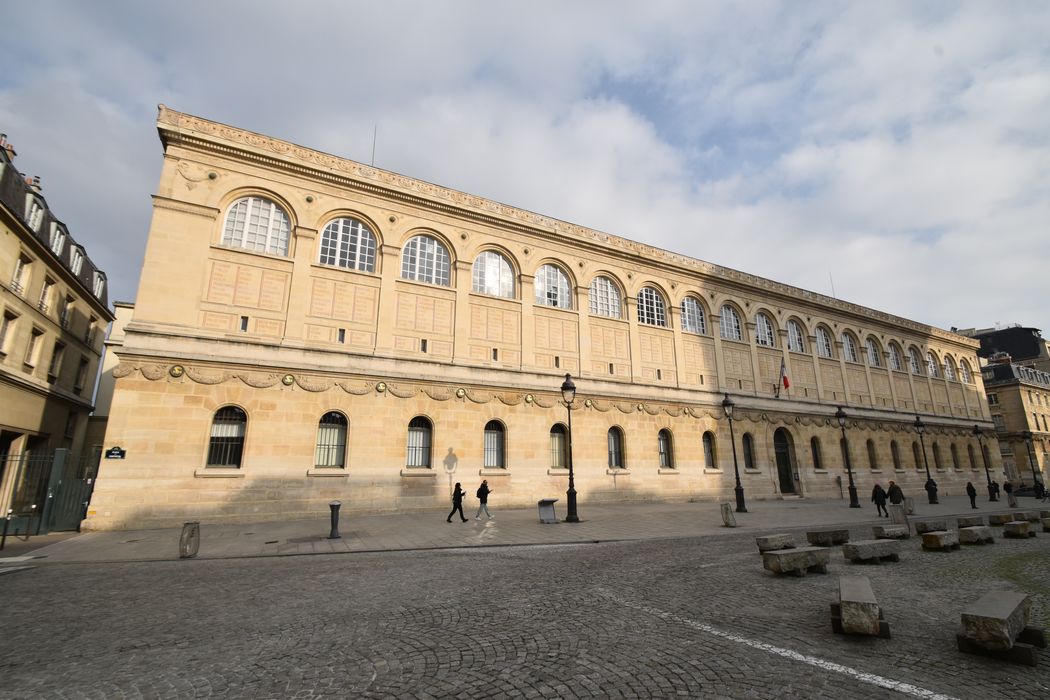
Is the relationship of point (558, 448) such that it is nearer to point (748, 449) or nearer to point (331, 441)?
point (331, 441)

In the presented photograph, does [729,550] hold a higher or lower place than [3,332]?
lower

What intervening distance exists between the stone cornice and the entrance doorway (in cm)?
1015

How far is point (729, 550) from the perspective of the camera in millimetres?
11297

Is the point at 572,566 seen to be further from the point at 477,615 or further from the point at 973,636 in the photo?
the point at 973,636

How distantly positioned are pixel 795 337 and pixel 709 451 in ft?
43.8

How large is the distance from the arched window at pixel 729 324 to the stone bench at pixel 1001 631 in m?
27.3

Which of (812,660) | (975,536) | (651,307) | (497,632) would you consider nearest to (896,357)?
(651,307)

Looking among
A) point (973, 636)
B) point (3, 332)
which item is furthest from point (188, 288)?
point (973, 636)

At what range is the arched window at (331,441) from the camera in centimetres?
1870

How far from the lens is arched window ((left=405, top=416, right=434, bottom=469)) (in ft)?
66.5

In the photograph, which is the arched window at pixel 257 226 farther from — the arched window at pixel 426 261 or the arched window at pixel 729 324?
the arched window at pixel 729 324

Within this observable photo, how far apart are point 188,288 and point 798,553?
20.7 m

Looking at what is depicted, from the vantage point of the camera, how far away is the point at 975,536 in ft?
38.9

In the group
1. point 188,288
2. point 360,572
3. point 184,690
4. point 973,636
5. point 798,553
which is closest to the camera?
point 184,690
